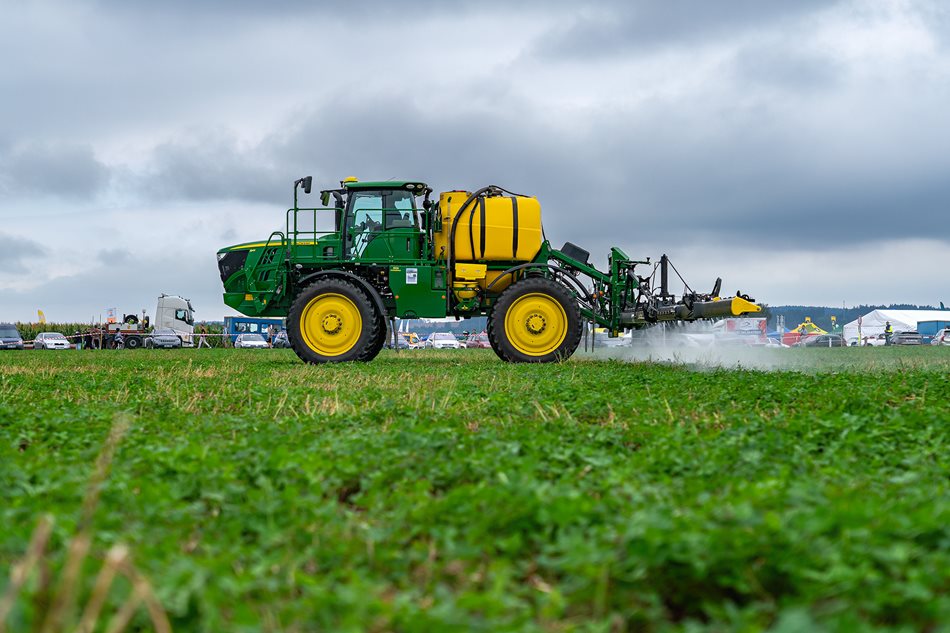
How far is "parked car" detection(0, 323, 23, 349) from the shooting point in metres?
49.0

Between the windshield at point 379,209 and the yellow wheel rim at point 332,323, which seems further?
the windshield at point 379,209

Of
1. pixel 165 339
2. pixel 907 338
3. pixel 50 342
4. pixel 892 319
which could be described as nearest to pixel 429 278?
pixel 165 339

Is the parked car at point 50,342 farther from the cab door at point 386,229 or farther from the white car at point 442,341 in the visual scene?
the cab door at point 386,229

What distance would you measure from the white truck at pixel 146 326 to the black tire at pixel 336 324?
37.7 metres

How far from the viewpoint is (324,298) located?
16.7 metres

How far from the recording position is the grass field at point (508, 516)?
271 centimetres

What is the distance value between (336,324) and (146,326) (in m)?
44.9

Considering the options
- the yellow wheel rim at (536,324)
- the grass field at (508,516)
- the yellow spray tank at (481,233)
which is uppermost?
the yellow spray tank at (481,233)

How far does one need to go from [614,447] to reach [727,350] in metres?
15.5

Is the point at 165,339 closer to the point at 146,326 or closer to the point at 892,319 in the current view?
the point at 146,326

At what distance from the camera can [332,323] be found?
16.7m

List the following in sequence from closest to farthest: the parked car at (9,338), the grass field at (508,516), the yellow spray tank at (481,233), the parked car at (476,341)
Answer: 1. the grass field at (508,516)
2. the yellow spray tank at (481,233)
3. the parked car at (9,338)
4. the parked car at (476,341)

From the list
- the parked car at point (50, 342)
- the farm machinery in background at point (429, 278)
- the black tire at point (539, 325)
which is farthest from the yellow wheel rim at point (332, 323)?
the parked car at point (50, 342)

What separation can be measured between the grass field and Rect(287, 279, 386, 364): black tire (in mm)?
8971
